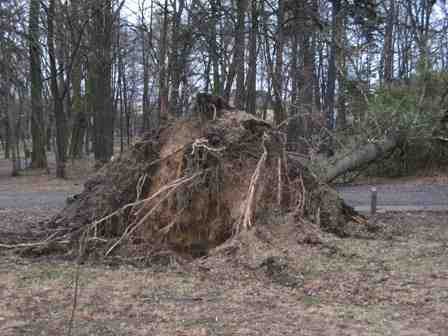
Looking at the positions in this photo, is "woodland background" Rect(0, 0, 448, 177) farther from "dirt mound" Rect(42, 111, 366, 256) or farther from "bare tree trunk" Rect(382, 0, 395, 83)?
"dirt mound" Rect(42, 111, 366, 256)

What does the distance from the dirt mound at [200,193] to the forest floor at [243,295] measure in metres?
0.82

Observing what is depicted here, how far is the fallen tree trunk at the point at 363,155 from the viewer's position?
1686cm

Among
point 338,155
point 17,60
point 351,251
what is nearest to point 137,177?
point 351,251

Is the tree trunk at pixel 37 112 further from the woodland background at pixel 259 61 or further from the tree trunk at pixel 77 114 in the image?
the tree trunk at pixel 77 114

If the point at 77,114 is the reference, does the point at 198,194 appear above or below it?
below

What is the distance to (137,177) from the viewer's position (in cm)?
912

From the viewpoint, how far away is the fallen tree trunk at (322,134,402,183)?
1686 centimetres

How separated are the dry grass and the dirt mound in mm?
686

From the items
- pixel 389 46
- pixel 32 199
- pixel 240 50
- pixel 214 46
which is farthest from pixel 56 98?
pixel 389 46

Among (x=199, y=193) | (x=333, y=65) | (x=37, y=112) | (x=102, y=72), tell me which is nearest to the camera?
(x=199, y=193)

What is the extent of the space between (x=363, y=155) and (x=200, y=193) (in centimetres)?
959

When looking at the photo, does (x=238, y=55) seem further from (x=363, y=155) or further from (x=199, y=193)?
(x=199, y=193)

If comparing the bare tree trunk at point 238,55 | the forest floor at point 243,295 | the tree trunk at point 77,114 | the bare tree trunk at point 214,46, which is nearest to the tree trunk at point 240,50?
the bare tree trunk at point 238,55

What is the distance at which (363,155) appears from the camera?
17.2m
